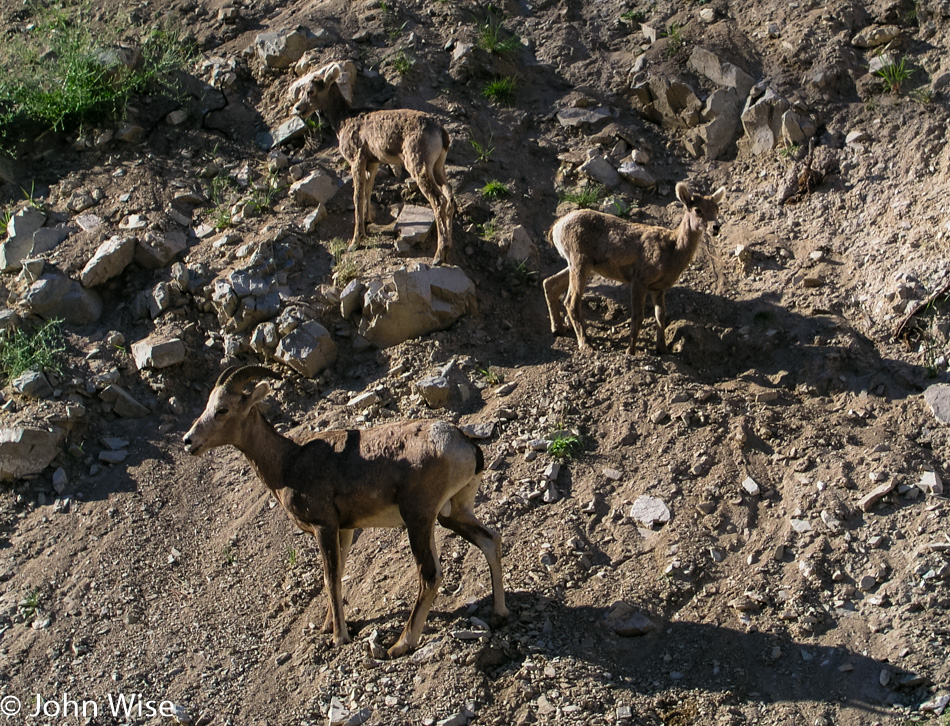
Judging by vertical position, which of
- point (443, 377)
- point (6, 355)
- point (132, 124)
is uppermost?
point (132, 124)

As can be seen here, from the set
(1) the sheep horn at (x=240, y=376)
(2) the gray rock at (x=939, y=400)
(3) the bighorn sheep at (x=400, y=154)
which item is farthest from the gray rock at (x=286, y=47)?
(2) the gray rock at (x=939, y=400)

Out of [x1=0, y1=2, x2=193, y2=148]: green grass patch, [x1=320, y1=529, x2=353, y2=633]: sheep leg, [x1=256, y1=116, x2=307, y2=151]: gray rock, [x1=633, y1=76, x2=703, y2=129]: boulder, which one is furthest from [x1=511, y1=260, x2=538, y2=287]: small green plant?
[x1=0, y1=2, x2=193, y2=148]: green grass patch

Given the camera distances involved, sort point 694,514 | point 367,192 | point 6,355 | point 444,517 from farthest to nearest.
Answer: point 367,192 < point 6,355 < point 694,514 < point 444,517

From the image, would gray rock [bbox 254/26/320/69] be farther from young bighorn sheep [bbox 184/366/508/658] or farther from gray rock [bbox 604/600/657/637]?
gray rock [bbox 604/600/657/637]

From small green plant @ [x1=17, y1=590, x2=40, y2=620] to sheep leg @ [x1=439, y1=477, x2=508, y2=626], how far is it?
3974 millimetres

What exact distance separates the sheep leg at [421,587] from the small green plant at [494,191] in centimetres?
585

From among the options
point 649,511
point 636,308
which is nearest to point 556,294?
point 636,308

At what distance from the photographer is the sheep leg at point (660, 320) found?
10742 mm

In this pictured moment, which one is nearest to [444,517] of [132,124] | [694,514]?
[694,514]

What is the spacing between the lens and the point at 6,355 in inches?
428

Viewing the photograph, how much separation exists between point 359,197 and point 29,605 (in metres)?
5.88

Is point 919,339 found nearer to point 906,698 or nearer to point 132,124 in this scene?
point 906,698

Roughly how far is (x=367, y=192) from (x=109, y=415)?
162 inches

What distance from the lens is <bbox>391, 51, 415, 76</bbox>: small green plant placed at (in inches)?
543
